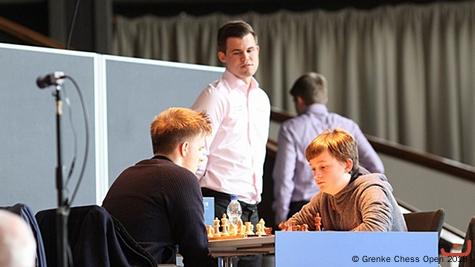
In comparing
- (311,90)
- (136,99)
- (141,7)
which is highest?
(141,7)

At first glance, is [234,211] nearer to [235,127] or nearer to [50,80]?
[235,127]

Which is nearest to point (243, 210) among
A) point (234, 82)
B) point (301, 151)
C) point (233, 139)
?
point (233, 139)

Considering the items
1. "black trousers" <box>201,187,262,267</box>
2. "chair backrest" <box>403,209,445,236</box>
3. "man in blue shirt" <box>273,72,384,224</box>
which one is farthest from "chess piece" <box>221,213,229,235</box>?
"man in blue shirt" <box>273,72,384,224</box>

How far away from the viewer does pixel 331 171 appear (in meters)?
4.06

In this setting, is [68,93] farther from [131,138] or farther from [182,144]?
[182,144]

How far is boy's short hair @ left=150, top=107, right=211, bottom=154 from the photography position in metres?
3.97

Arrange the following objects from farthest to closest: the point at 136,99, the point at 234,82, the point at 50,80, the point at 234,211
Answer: the point at 136,99, the point at 234,82, the point at 234,211, the point at 50,80

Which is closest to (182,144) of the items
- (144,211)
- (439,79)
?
(144,211)

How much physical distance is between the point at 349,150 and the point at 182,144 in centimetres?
62

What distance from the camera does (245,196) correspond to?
468 cm

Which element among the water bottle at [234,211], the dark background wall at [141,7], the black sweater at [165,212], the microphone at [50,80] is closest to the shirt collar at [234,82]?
the water bottle at [234,211]

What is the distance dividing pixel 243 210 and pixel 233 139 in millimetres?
312

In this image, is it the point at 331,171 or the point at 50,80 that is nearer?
the point at 50,80

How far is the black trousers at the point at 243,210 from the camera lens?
4453 mm
